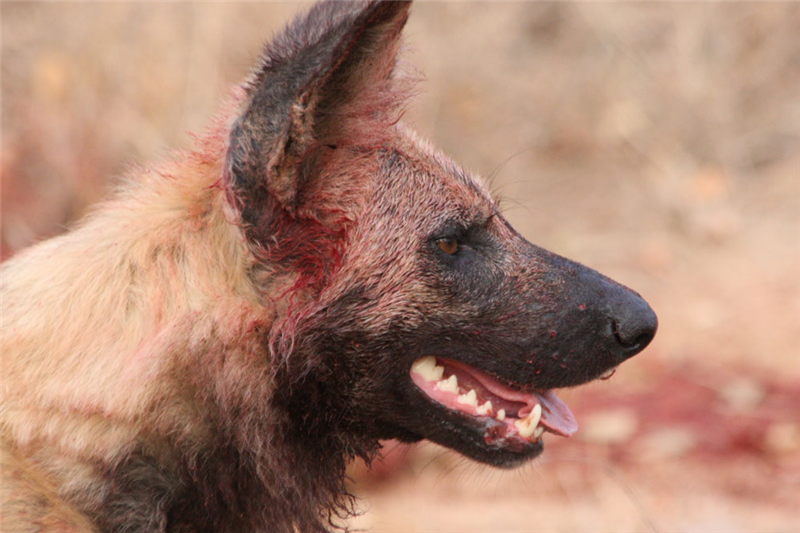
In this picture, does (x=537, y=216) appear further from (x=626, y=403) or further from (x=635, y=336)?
(x=635, y=336)

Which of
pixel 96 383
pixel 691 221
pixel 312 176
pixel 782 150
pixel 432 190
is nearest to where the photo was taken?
pixel 96 383

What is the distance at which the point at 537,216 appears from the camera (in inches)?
416

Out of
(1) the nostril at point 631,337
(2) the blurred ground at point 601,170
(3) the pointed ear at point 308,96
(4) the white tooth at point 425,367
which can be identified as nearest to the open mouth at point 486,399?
(4) the white tooth at point 425,367

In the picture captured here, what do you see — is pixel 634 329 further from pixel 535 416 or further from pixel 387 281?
pixel 387 281

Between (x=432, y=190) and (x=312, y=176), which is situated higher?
(x=432, y=190)

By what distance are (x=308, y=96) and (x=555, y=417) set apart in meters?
1.39

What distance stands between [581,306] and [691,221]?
7.58 meters

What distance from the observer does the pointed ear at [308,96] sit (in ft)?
8.63

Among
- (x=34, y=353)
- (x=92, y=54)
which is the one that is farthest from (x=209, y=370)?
(x=92, y=54)

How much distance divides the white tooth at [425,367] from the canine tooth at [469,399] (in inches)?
4.5

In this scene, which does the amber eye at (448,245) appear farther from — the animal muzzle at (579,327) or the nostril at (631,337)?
the nostril at (631,337)

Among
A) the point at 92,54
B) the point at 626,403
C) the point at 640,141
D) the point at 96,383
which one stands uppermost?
the point at 640,141

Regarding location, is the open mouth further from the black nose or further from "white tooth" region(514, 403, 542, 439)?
the black nose

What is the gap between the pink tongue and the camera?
3137mm
